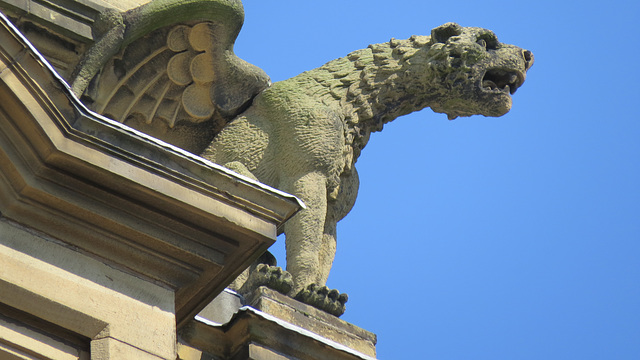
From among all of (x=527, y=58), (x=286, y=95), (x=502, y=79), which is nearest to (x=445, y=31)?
(x=502, y=79)

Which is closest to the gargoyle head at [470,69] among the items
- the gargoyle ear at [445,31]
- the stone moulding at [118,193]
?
the gargoyle ear at [445,31]

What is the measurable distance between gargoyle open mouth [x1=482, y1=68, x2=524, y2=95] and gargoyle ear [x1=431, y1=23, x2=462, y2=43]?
41 centimetres

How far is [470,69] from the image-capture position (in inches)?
477

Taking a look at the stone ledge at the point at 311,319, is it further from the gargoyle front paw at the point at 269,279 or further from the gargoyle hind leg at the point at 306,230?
the gargoyle hind leg at the point at 306,230

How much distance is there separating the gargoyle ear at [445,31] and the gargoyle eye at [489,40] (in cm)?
18

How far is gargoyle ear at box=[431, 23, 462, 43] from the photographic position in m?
12.3

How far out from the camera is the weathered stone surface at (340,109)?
440 inches

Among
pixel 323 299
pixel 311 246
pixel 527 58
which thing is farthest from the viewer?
pixel 527 58

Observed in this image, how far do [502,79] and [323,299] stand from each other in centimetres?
300

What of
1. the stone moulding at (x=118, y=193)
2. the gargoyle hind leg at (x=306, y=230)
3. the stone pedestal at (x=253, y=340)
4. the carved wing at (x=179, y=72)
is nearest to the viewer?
the stone moulding at (x=118, y=193)

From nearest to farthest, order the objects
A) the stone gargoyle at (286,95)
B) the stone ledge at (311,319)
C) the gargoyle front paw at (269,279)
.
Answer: the stone ledge at (311,319) < the gargoyle front paw at (269,279) < the stone gargoyle at (286,95)

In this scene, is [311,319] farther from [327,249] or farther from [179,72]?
[179,72]

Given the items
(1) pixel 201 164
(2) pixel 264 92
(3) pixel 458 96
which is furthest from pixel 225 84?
(1) pixel 201 164

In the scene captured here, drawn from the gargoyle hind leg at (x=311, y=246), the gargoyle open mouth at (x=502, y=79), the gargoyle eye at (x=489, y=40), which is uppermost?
the gargoyle eye at (x=489, y=40)
